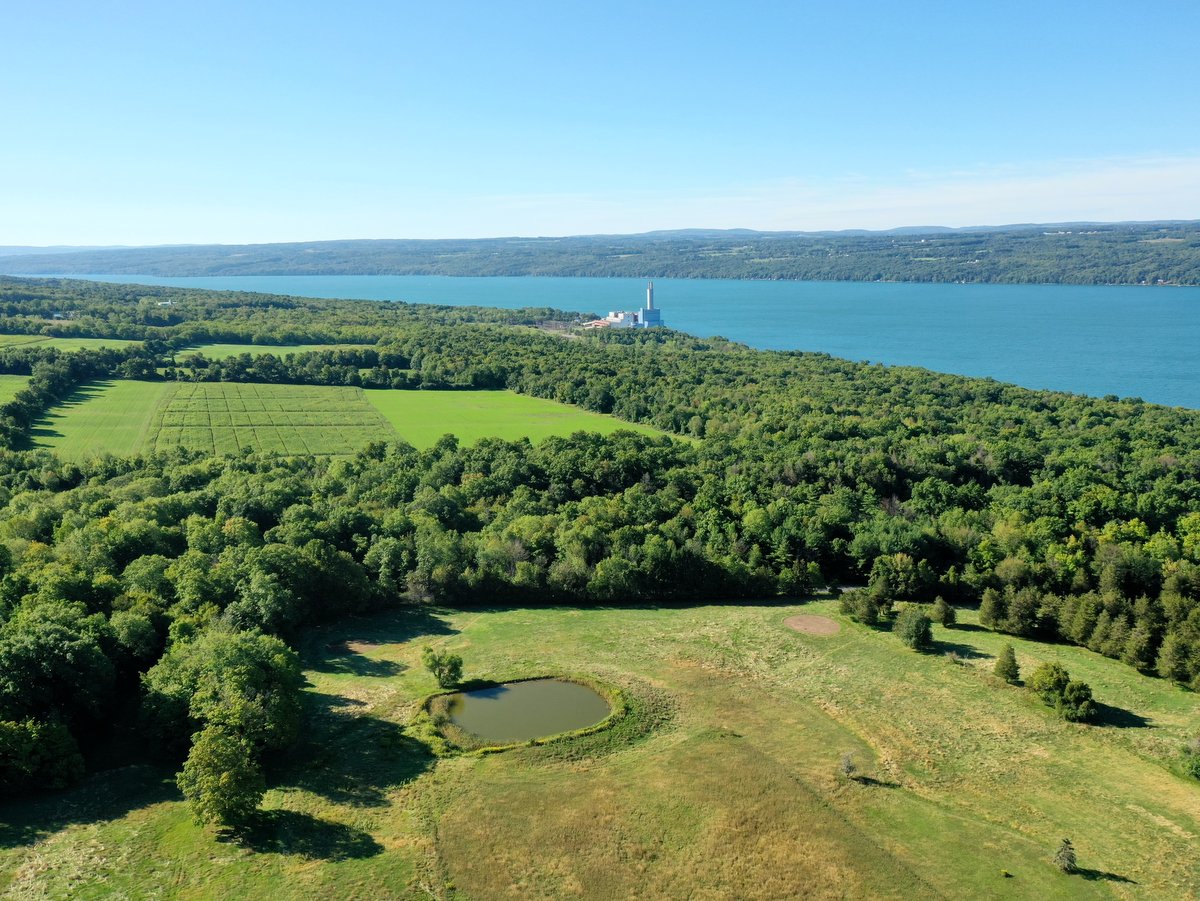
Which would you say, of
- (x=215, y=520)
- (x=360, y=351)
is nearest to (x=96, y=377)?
(x=360, y=351)

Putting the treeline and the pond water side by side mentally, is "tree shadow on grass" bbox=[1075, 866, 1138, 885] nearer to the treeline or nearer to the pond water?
the pond water

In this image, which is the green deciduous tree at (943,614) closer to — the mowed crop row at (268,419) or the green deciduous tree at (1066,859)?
the green deciduous tree at (1066,859)

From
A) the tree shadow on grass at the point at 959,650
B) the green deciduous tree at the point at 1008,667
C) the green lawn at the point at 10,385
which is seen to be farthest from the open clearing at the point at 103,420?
the green deciduous tree at the point at 1008,667

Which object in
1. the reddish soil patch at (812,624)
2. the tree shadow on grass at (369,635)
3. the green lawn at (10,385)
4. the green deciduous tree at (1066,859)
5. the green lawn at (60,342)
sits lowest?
the reddish soil patch at (812,624)

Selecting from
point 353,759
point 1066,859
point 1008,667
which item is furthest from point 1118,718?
point 353,759

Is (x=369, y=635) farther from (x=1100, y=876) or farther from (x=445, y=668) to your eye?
(x=1100, y=876)
